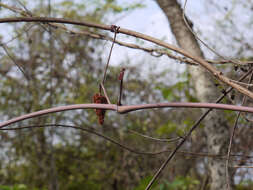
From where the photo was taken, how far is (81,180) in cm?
423

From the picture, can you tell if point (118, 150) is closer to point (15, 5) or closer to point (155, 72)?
point (155, 72)

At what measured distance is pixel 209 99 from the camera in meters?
1.61

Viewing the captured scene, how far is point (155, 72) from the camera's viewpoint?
3.97m

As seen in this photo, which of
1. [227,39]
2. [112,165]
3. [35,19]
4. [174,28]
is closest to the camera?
[35,19]

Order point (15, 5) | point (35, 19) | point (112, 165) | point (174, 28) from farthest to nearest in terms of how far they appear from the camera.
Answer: point (112, 165) → point (174, 28) → point (15, 5) → point (35, 19)

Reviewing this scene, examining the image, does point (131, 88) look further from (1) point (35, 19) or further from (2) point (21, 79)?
(1) point (35, 19)

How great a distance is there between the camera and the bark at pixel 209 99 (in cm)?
156

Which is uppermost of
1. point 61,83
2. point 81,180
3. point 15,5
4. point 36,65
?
point 36,65

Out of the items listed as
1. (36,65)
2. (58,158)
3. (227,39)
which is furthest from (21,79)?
(227,39)

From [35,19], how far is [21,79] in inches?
140

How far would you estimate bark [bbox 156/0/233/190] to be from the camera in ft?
5.13

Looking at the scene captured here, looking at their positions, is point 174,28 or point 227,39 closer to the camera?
point 174,28

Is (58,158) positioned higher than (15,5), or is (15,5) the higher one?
(15,5)

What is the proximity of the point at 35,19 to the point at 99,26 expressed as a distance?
0.14 m
